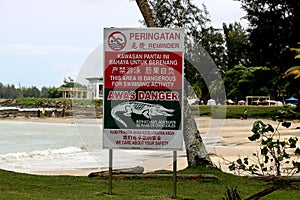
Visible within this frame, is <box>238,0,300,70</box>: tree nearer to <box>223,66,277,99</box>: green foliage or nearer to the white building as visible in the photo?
<box>223,66,277,99</box>: green foliage

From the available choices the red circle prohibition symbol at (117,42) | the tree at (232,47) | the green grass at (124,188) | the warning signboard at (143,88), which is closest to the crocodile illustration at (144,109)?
the warning signboard at (143,88)

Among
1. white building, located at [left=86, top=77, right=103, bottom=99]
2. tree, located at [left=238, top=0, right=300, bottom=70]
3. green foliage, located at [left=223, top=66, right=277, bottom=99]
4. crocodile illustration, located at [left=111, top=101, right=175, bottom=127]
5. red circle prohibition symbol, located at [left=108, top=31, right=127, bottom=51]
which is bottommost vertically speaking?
crocodile illustration, located at [left=111, top=101, right=175, bottom=127]

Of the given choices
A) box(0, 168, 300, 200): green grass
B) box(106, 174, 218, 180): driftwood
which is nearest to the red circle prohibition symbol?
box(0, 168, 300, 200): green grass

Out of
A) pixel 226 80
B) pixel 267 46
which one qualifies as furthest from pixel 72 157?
pixel 226 80

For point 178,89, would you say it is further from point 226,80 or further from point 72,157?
point 226,80

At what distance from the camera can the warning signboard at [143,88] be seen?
779 cm

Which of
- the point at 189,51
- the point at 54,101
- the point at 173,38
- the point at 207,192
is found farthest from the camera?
the point at 54,101

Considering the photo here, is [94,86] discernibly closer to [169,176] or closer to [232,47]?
[169,176]

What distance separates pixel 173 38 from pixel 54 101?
9600 centimetres

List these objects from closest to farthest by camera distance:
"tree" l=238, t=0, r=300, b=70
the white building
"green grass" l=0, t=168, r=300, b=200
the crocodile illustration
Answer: the crocodile illustration
"green grass" l=0, t=168, r=300, b=200
the white building
"tree" l=238, t=0, r=300, b=70

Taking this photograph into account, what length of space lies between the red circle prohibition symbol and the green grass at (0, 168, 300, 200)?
2012 millimetres

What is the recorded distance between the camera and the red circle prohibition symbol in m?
7.86

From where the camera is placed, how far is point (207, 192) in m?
9.32

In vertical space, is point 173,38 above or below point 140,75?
above
